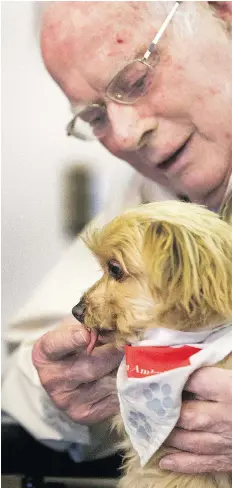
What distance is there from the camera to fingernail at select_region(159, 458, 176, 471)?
1094 mm

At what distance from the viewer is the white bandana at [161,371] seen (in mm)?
1025

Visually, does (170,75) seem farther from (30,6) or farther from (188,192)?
(30,6)

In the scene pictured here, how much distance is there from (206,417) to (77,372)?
307 mm

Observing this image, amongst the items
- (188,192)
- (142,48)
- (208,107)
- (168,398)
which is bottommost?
(168,398)

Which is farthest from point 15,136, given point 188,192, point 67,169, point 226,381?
point 226,381

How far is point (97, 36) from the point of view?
1.20 meters

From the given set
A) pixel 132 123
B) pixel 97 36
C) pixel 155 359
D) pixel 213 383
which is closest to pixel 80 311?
pixel 155 359

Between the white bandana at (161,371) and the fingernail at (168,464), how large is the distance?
0.10 ft

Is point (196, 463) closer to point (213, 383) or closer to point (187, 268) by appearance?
point (213, 383)

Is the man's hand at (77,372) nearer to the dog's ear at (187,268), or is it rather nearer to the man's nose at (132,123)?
the dog's ear at (187,268)

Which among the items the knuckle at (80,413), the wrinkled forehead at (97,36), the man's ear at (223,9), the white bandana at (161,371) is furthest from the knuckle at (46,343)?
the man's ear at (223,9)

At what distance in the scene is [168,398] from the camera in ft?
3.41

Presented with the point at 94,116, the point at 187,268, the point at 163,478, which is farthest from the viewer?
the point at 94,116

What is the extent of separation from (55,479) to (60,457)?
0.17ft
